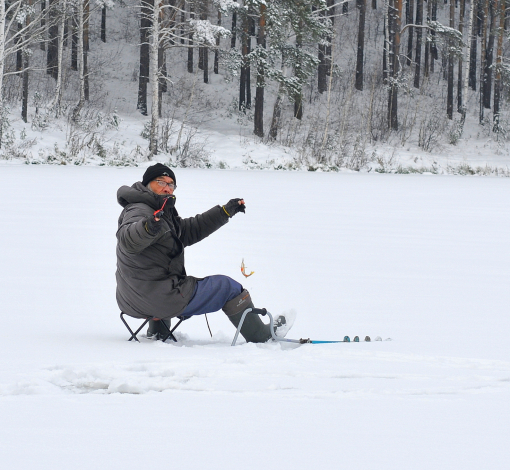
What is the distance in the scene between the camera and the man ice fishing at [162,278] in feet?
13.6

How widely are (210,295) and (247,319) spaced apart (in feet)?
0.97

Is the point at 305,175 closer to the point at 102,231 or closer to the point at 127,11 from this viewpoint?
the point at 102,231

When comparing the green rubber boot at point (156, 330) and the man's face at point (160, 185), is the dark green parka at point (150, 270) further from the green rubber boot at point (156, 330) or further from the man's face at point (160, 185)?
the green rubber boot at point (156, 330)

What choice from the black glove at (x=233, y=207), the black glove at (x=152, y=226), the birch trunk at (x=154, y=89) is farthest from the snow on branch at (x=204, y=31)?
the black glove at (x=152, y=226)

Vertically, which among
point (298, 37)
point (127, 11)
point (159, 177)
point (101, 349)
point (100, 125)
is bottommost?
point (101, 349)

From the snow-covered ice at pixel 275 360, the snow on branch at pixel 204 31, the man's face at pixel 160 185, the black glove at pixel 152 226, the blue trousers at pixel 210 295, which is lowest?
the snow-covered ice at pixel 275 360

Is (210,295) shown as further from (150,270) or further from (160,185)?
(160,185)

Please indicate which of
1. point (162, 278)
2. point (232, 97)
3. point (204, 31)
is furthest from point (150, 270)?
point (232, 97)

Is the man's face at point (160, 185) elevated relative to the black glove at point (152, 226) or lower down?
elevated

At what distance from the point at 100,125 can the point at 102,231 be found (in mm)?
14245

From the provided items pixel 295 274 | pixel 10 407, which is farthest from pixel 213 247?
pixel 10 407

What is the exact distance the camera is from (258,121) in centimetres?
2480

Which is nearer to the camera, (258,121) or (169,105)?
(258,121)

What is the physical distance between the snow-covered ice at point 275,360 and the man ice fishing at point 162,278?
0.23m
